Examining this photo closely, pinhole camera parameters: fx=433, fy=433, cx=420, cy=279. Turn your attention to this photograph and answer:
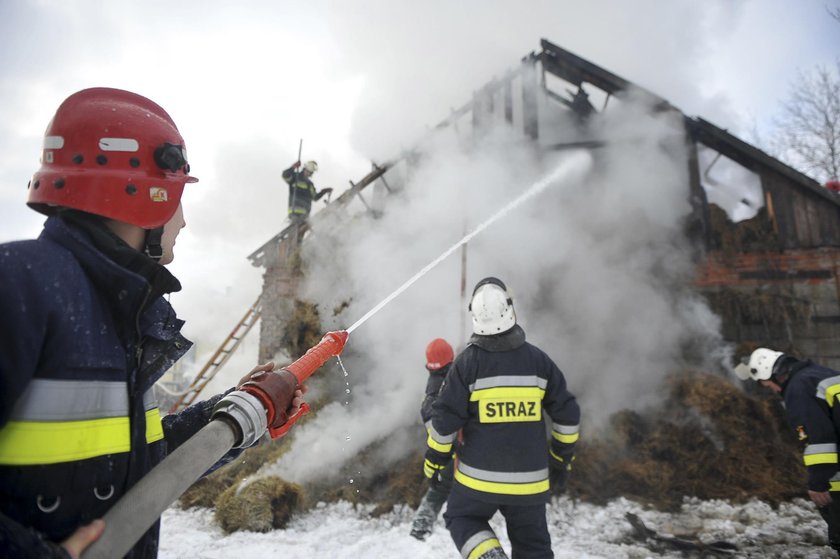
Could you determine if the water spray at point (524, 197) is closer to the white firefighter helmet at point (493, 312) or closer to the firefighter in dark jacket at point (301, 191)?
the firefighter in dark jacket at point (301, 191)

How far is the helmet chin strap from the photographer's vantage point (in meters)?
1.35

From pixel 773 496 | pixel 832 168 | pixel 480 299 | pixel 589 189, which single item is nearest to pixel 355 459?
pixel 480 299

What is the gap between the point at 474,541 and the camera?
8.86 ft

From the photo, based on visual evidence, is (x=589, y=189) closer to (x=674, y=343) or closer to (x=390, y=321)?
(x=674, y=343)

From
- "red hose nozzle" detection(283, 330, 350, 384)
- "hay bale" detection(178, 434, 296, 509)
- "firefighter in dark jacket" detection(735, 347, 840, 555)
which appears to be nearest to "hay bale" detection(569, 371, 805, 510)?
"firefighter in dark jacket" detection(735, 347, 840, 555)

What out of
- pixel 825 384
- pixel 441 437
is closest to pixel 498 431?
pixel 441 437

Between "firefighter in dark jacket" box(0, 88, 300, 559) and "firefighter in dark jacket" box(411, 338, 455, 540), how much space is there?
10.1ft

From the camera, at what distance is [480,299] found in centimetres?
324

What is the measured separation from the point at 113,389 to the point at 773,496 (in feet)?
21.1

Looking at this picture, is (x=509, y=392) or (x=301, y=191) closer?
(x=509, y=392)

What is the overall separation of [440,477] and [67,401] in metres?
4.06

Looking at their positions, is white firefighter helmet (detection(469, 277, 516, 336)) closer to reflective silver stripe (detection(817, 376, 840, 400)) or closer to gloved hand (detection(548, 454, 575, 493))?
gloved hand (detection(548, 454, 575, 493))

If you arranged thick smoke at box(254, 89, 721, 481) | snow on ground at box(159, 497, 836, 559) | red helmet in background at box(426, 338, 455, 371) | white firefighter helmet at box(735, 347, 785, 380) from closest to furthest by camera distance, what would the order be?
1. snow on ground at box(159, 497, 836, 559)
2. white firefighter helmet at box(735, 347, 785, 380)
3. red helmet in background at box(426, 338, 455, 371)
4. thick smoke at box(254, 89, 721, 481)

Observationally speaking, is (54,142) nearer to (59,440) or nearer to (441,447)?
(59,440)
